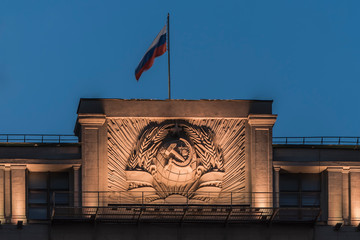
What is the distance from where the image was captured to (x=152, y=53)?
92125mm

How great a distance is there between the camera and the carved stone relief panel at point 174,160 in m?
89.7

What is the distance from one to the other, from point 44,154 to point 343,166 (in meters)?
18.3

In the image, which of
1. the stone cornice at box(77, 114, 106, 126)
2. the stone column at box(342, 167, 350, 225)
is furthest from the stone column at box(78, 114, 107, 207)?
the stone column at box(342, 167, 350, 225)

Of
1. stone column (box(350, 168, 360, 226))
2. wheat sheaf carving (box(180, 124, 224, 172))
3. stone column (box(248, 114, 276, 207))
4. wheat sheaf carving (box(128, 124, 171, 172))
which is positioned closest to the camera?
wheat sheaf carving (box(128, 124, 171, 172))

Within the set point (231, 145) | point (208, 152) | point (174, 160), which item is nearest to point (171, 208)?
point (174, 160)

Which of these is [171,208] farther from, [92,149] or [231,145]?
[92,149]

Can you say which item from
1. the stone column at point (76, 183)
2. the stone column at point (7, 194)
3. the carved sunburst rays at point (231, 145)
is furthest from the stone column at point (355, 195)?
the stone column at point (7, 194)

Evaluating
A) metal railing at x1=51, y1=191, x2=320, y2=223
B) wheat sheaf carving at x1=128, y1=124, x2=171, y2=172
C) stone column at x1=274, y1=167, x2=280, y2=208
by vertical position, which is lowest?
metal railing at x1=51, y1=191, x2=320, y2=223

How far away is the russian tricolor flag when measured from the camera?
91.9 m

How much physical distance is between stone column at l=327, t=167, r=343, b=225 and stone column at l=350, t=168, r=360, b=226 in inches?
27.0

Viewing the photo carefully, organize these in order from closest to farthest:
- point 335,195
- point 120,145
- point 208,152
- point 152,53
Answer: point 120,145, point 208,152, point 335,195, point 152,53

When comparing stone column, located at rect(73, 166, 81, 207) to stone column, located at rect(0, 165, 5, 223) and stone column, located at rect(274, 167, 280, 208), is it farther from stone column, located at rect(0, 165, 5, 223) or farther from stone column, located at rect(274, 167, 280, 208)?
stone column, located at rect(274, 167, 280, 208)

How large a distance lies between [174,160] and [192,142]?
5.51 ft

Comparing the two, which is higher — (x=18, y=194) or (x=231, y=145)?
(x=231, y=145)
